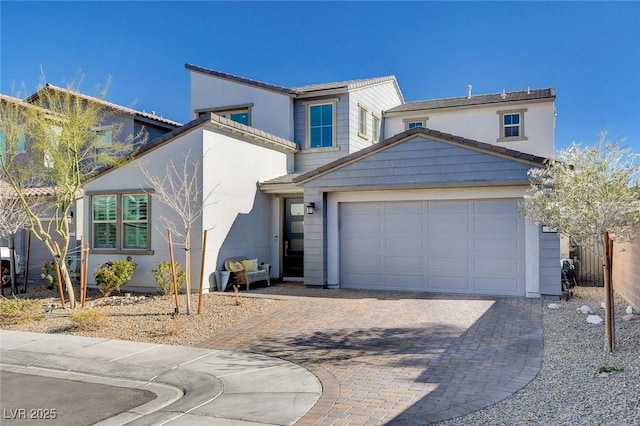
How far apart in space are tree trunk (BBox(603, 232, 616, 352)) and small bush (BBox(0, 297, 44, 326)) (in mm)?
10624

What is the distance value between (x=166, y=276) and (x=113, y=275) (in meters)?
1.46

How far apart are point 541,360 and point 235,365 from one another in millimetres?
4287

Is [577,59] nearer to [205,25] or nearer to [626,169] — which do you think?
[626,169]

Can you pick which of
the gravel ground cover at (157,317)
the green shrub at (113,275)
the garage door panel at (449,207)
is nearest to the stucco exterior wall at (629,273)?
the garage door panel at (449,207)

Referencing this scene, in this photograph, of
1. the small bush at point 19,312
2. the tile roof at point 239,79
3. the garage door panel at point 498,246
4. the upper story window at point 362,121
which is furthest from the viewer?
the upper story window at point 362,121

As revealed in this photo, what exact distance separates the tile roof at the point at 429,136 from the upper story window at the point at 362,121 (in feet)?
16.4

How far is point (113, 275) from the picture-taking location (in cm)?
1251

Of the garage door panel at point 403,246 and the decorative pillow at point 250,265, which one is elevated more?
the garage door panel at point 403,246

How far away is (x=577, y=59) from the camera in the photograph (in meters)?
16.5

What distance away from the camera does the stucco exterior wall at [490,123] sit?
18453 mm

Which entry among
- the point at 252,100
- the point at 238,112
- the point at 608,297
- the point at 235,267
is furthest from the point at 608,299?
the point at 238,112

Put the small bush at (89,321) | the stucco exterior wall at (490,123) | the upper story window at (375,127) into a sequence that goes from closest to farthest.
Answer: the small bush at (89,321) → the stucco exterior wall at (490,123) → the upper story window at (375,127)

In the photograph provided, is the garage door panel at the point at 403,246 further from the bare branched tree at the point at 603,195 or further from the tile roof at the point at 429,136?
the bare branched tree at the point at 603,195

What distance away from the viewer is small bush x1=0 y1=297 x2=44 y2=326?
9914mm
